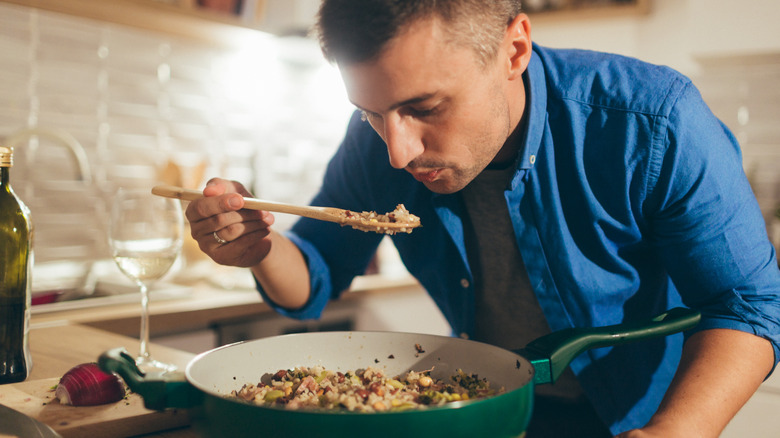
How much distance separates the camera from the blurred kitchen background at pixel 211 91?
2094mm

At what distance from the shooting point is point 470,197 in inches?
50.3

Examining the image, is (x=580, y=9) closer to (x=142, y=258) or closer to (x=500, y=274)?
(x=500, y=274)

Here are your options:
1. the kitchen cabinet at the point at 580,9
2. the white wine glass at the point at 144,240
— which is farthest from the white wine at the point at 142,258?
the kitchen cabinet at the point at 580,9

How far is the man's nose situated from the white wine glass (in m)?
0.49

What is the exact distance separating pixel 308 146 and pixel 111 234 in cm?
191

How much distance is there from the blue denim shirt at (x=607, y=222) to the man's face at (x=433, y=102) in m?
0.17

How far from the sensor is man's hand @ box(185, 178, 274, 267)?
1028mm

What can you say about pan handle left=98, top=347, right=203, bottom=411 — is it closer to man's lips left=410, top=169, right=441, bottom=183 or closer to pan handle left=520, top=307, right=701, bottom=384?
pan handle left=520, top=307, right=701, bottom=384

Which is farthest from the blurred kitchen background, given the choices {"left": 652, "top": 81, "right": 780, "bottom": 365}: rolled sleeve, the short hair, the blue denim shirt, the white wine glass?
the short hair

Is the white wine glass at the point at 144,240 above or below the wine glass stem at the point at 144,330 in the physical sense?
above

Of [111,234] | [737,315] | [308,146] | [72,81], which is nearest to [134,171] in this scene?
[72,81]

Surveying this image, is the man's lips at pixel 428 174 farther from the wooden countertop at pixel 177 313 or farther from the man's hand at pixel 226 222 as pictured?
the wooden countertop at pixel 177 313

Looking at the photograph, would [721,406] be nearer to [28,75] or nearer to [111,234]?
[111,234]

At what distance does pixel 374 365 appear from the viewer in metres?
0.89
